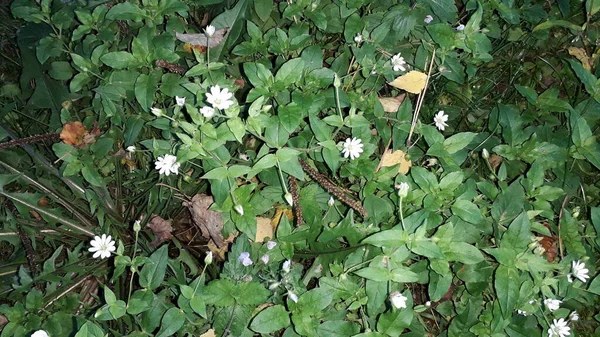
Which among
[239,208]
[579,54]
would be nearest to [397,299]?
[239,208]

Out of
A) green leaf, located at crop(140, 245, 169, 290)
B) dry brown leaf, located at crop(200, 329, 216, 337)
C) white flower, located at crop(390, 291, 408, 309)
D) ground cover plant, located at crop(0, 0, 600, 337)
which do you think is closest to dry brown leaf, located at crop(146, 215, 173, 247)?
ground cover plant, located at crop(0, 0, 600, 337)

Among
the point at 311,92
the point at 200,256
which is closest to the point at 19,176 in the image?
the point at 200,256

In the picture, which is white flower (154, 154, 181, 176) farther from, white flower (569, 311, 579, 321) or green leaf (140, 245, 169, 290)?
white flower (569, 311, 579, 321)

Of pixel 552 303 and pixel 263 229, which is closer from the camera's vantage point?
pixel 552 303

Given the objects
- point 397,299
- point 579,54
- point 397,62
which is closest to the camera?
point 397,299

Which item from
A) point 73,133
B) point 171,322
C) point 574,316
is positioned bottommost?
point 574,316

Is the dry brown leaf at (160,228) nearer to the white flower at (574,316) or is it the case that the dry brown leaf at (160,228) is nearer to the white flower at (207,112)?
the white flower at (207,112)

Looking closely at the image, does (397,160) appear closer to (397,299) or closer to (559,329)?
(397,299)

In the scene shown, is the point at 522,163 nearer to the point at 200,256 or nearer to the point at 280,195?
the point at 280,195
